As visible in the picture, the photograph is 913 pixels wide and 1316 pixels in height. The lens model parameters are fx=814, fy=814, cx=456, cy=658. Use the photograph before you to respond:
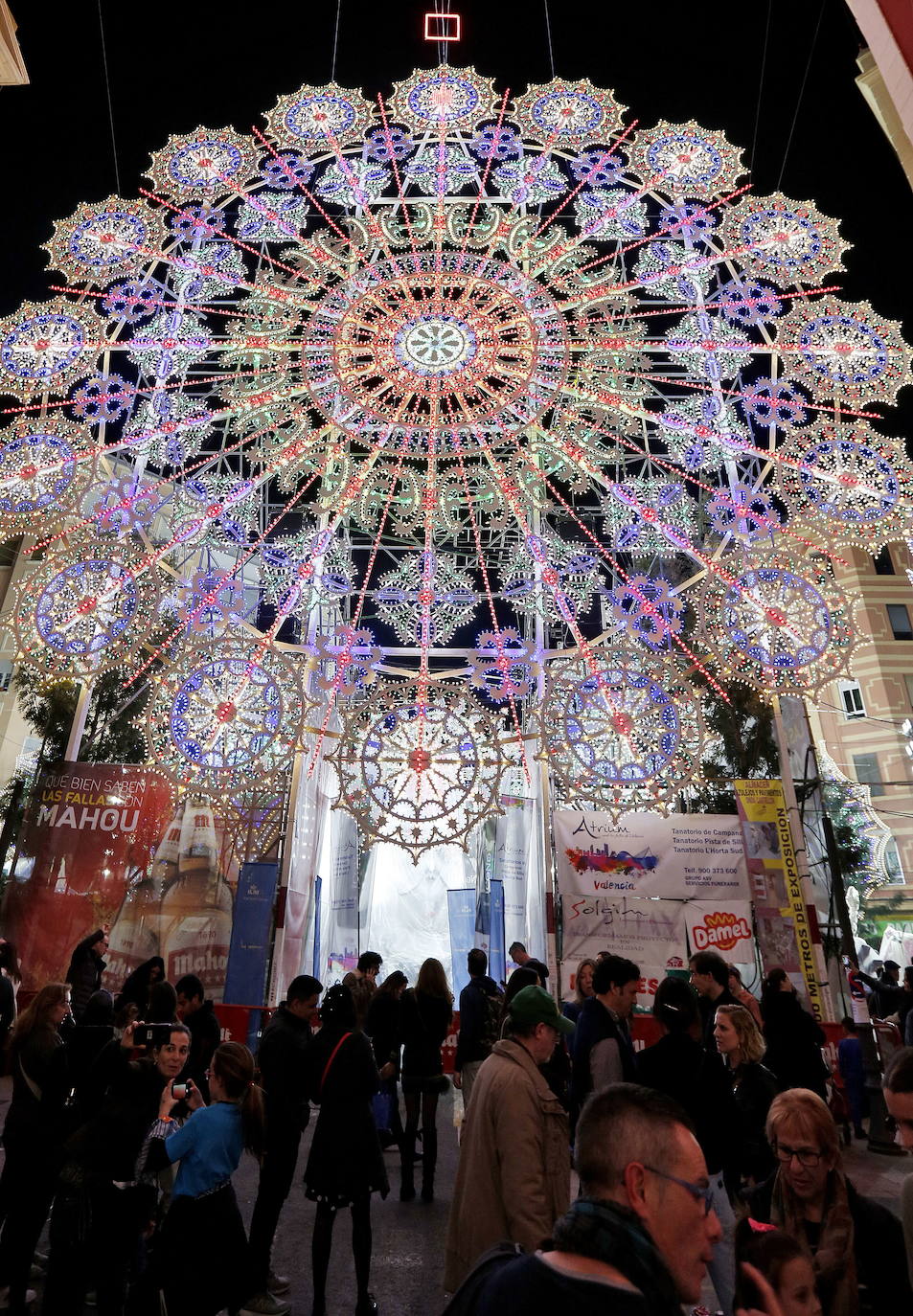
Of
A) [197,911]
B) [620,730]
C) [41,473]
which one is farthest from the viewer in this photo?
[197,911]

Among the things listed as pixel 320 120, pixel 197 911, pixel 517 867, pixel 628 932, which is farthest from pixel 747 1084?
pixel 320 120

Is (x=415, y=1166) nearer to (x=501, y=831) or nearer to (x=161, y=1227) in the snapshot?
(x=161, y=1227)

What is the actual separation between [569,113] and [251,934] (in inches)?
448

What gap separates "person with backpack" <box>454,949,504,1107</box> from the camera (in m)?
6.06

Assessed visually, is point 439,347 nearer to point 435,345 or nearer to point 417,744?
point 435,345

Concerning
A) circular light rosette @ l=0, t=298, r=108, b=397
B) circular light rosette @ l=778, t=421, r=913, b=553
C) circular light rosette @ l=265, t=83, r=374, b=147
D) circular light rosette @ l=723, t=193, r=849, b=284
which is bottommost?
circular light rosette @ l=778, t=421, r=913, b=553

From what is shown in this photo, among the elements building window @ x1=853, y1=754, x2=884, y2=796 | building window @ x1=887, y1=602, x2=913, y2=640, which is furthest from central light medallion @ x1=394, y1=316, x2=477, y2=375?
building window @ x1=887, y1=602, x2=913, y2=640

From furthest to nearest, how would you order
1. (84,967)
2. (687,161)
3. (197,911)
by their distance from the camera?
1. (197,911)
2. (687,161)
3. (84,967)

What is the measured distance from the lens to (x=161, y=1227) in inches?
127

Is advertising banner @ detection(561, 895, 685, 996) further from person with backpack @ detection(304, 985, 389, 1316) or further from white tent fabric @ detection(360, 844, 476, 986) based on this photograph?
white tent fabric @ detection(360, 844, 476, 986)

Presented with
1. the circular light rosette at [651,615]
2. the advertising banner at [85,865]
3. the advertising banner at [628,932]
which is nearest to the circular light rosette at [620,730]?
the circular light rosette at [651,615]

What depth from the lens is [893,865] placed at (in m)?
22.0

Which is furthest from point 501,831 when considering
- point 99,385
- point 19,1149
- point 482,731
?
point 19,1149

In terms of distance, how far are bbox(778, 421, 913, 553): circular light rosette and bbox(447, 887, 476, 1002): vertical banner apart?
7.76 meters
